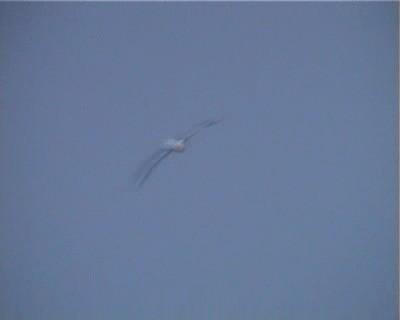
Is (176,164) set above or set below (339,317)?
above

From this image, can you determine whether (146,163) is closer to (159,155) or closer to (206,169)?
(159,155)

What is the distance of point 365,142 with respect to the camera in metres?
1.28

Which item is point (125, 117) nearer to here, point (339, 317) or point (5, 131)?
point (5, 131)

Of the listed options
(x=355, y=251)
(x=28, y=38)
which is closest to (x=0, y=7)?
(x=28, y=38)

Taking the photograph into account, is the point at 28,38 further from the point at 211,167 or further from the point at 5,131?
the point at 211,167

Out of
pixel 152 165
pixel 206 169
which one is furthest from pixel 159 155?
pixel 206 169

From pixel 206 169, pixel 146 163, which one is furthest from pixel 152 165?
pixel 206 169

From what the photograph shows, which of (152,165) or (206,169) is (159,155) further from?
(206,169)

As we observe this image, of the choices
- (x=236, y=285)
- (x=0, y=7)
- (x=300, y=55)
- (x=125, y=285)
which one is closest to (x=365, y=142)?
(x=300, y=55)

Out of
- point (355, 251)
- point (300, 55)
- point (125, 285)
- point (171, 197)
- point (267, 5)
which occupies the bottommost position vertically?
point (355, 251)

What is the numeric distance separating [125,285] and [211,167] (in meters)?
0.40

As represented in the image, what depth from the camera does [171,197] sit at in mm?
1284

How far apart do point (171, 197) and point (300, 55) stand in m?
0.53

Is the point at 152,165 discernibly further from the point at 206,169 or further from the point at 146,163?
the point at 206,169
